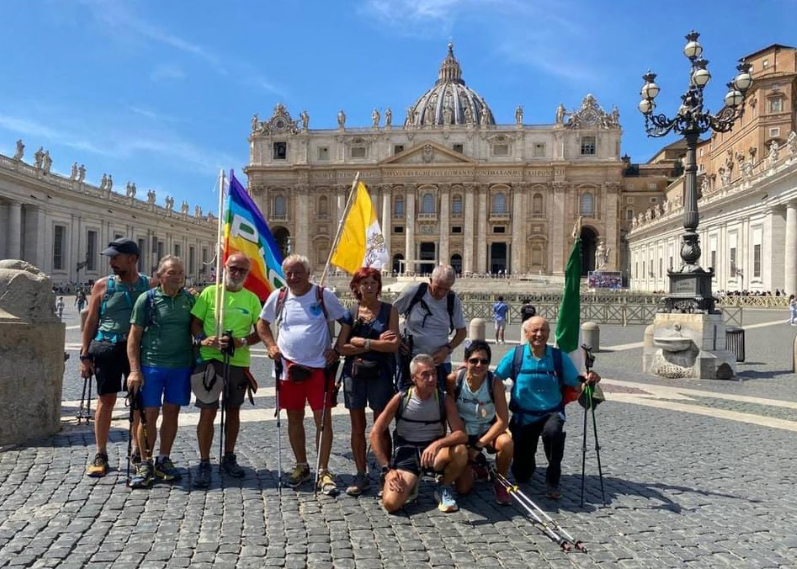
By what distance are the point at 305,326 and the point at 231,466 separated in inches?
51.3

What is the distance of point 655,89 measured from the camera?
482 inches

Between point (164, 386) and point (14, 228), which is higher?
point (14, 228)

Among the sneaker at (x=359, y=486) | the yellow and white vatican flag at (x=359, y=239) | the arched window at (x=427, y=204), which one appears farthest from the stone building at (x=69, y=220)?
the sneaker at (x=359, y=486)

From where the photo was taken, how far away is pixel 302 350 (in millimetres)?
4469

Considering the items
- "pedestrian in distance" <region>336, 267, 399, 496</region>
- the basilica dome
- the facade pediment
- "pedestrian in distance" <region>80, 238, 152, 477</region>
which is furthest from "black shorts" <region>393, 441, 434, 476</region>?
the basilica dome

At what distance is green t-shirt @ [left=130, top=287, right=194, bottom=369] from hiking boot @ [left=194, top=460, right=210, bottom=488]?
772 mm

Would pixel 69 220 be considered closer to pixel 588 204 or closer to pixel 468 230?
pixel 468 230

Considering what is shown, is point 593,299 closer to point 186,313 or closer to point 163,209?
point 186,313

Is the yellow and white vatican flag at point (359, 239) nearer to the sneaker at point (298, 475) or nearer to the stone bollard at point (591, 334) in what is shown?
the sneaker at point (298, 475)

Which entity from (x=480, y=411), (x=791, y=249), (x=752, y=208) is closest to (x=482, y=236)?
(x=752, y=208)

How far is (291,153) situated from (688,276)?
62.9m

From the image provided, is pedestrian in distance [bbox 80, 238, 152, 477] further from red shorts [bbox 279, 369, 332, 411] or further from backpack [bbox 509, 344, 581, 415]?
backpack [bbox 509, 344, 581, 415]

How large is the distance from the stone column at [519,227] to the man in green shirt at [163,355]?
62095 millimetres

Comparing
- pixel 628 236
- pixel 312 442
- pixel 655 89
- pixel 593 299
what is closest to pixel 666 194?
pixel 628 236
